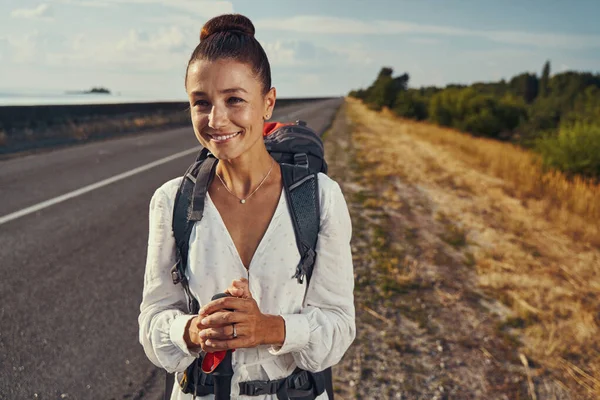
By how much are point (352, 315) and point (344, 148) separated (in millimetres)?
14955

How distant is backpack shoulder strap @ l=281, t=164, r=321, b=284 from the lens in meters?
1.41

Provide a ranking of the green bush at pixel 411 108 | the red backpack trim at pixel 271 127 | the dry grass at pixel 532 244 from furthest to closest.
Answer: the green bush at pixel 411 108
the dry grass at pixel 532 244
the red backpack trim at pixel 271 127

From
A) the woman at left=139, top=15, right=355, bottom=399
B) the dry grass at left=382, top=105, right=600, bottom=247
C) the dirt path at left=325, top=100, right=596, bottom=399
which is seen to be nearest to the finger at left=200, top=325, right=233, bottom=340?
the woman at left=139, top=15, right=355, bottom=399

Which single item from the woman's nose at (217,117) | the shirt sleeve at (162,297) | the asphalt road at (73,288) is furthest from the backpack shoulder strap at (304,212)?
the asphalt road at (73,288)

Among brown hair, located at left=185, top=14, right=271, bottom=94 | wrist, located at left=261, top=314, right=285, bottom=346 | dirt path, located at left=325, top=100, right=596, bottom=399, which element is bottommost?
dirt path, located at left=325, top=100, right=596, bottom=399

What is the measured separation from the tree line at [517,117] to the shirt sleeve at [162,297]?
13621 millimetres

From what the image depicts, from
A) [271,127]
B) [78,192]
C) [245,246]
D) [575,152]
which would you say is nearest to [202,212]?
[245,246]

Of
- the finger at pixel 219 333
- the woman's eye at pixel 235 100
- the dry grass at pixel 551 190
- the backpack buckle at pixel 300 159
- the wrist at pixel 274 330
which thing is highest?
the woman's eye at pixel 235 100

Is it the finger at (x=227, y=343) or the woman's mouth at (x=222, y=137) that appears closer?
the finger at (x=227, y=343)

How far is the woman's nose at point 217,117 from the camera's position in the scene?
1353mm

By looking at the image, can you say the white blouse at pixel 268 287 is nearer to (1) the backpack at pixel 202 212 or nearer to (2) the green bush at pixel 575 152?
(1) the backpack at pixel 202 212

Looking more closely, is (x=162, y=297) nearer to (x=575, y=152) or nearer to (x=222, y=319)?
(x=222, y=319)

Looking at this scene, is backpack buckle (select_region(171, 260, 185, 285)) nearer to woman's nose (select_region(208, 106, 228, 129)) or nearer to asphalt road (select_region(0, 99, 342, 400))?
woman's nose (select_region(208, 106, 228, 129))

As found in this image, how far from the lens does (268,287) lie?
1411mm
